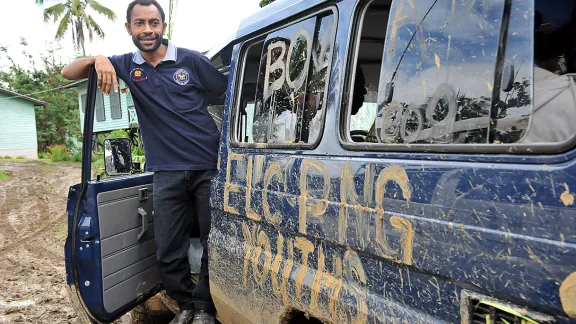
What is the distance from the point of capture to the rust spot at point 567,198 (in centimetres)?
104

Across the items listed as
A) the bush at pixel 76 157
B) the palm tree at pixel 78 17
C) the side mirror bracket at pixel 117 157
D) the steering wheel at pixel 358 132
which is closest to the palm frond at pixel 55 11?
the palm tree at pixel 78 17

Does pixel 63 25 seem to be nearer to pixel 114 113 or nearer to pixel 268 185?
pixel 114 113

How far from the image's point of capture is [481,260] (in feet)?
4.01

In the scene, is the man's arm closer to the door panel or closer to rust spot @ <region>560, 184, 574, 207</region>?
the door panel

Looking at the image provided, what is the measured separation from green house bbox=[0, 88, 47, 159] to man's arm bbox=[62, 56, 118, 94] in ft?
85.9

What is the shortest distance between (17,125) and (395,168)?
29292 mm

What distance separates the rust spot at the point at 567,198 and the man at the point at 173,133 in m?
2.06

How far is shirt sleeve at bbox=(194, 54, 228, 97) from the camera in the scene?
2.81m

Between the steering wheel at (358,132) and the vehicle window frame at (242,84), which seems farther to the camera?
the vehicle window frame at (242,84)

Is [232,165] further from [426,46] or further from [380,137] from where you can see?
[426,46]

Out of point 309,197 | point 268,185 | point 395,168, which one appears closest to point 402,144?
point 395,168

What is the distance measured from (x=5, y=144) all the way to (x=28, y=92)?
5813 mm

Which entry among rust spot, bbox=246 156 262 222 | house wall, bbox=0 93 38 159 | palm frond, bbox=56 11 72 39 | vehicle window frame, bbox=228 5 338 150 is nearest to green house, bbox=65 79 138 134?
house wall, bbox=0 93 38 159

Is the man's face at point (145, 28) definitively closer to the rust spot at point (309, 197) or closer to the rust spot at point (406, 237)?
the rust spot at point (309, 197)
